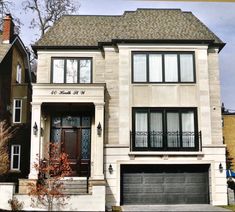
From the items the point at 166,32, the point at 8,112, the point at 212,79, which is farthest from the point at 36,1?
the point at 212,79

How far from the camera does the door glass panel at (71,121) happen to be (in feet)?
37.2

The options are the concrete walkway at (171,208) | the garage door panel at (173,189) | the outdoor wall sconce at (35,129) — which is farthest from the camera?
the garage door panel at (173,189)

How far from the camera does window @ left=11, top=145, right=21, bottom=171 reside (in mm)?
12888

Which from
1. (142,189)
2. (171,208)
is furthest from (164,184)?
(171,208)

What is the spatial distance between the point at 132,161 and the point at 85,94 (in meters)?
2.14

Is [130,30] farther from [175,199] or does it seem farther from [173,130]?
[175,199]

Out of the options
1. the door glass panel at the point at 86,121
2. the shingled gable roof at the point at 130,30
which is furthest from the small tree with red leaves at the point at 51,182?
the shingled gable roof at the point at 130,30

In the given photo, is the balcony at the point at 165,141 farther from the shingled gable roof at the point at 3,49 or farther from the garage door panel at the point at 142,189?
the shingled gable roof at the point at 3,49

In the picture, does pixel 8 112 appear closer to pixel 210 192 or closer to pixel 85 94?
pixel 85 94

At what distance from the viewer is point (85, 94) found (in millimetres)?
10477

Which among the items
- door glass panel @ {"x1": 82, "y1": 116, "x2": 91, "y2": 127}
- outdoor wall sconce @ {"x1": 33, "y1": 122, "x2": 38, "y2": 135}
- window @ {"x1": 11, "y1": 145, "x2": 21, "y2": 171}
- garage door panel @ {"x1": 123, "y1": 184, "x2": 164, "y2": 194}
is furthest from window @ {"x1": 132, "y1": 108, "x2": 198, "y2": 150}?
window @ {"x1": 11, "y1": 145, "x2": 21, "y2": 171}

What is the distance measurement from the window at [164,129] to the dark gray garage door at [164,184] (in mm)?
588

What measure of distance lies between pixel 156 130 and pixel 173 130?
1.50 feet

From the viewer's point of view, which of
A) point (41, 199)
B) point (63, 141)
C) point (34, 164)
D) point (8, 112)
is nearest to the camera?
point (41, 199)
